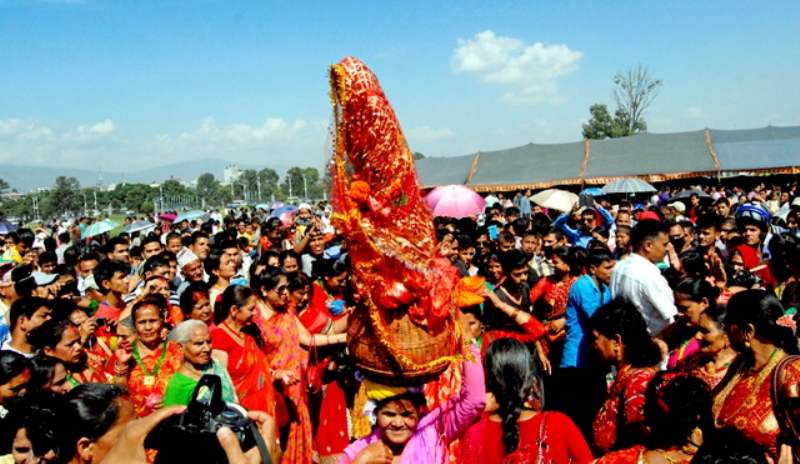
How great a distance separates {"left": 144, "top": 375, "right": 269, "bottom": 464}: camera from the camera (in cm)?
203

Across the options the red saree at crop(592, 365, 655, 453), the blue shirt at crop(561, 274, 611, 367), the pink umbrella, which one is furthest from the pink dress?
the pink umbrella

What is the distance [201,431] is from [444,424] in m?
1.16

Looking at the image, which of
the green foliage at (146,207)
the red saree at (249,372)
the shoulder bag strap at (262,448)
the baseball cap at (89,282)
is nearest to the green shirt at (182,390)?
the red saree at (249,372)

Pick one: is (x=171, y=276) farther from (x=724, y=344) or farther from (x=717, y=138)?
(x=717, y=138)

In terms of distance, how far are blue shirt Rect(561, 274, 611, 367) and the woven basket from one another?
2.75 meters

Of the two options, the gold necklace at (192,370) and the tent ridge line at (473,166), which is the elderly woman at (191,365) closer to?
the gold necklace at (192,370)

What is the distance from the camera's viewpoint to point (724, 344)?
325 cm

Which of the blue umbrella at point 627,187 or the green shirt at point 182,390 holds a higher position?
the blue umbrella at point 627,187

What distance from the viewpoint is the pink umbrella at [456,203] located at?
10438 mm

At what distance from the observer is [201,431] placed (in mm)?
2074

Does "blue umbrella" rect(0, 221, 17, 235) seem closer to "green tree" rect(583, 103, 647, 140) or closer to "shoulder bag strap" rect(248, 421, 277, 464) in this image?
"shoulder bag strap" rect(248, 421, 277, 464)

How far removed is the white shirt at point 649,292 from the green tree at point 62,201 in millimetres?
46698

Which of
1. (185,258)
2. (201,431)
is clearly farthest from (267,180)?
(201,431)

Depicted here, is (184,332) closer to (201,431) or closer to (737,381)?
(201,431)
